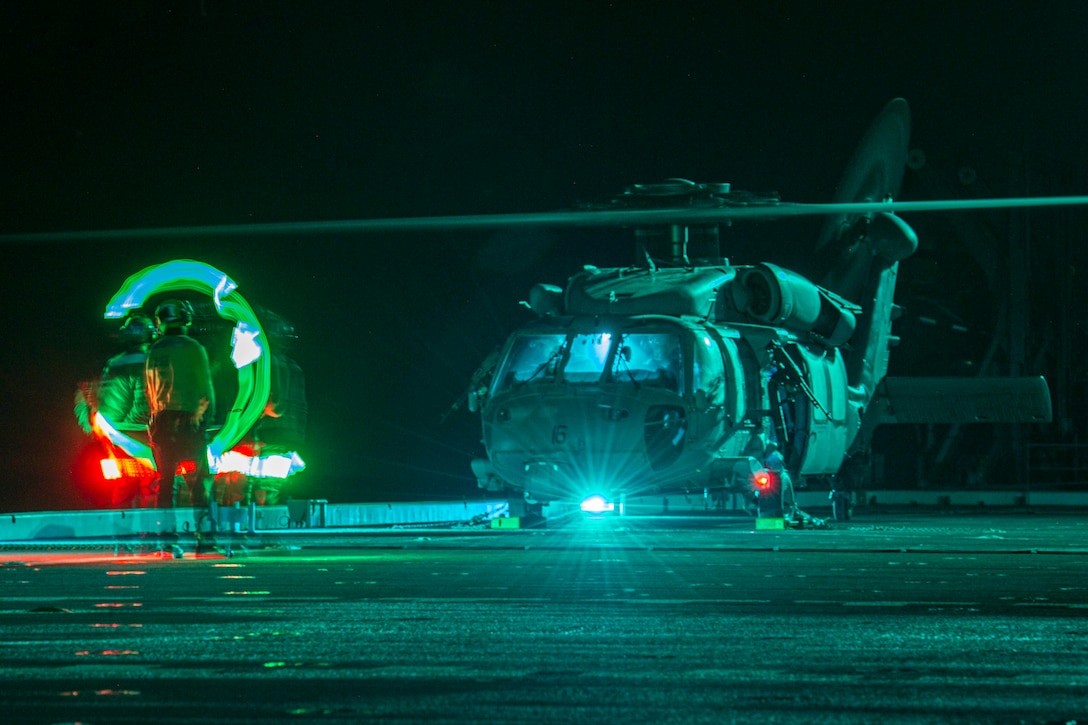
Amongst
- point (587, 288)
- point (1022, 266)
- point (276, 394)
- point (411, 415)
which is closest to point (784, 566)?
point (587, 288)

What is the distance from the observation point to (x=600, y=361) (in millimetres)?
23453

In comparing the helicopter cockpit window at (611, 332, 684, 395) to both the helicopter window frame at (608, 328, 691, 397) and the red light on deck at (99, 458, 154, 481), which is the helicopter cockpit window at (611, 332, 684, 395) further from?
the red light on deck at (99, 458, 154, 481)

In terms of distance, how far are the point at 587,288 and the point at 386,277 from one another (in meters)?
14.0

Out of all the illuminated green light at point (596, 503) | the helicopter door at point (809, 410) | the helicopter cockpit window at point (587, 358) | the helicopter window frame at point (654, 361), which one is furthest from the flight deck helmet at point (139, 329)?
the helicopter door at point (809, 410)

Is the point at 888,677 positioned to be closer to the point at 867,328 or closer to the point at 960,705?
the point at 960,705

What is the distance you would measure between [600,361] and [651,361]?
767 mm

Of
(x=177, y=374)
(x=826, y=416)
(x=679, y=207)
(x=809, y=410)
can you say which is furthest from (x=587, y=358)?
(x=177, y=374)

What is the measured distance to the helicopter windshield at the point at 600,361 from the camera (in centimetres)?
2319

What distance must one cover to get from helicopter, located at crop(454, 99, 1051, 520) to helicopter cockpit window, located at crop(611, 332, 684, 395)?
0.07 feet

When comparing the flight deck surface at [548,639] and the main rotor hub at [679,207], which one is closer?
the flight deck surface at [548,639]

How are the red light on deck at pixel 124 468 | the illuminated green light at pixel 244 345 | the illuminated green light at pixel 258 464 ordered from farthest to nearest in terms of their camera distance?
the illuminated green light at pixel 258 464, the red light on deck at pixel 124 468, the illuminated green light at pixel 244 345

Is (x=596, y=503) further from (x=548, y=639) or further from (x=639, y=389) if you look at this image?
(x=548, y=639)

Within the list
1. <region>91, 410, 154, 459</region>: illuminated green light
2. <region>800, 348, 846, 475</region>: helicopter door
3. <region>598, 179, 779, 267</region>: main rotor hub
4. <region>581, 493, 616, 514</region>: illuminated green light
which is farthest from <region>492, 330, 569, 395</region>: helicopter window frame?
<region>91, 410, 154, 459</region>: illuminated green light

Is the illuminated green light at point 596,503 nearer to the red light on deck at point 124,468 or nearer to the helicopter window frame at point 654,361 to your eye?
the helicopter window frame at point 654,361
